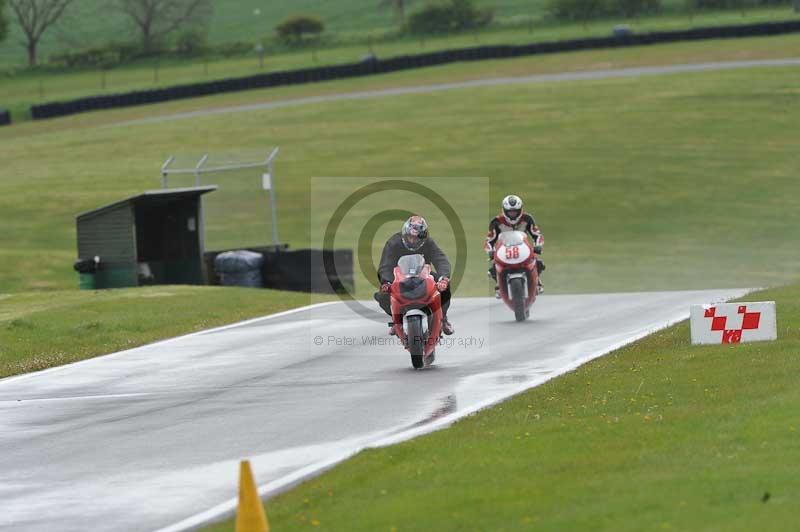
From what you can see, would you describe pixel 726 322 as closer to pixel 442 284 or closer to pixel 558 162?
pixel 442 284

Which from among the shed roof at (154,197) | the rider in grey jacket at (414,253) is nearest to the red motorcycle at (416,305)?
the rider in grey jacket at (414,253)

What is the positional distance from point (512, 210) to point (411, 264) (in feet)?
17.4

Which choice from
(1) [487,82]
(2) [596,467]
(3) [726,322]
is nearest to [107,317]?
(3) [726,322]

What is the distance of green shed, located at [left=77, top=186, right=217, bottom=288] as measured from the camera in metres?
27.7

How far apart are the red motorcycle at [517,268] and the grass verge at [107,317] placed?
4.66 metres

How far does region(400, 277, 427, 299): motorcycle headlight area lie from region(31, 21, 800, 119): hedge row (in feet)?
170

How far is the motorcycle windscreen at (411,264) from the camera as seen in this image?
14.9m

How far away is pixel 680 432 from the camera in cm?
935

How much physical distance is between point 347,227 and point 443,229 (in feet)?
8.91

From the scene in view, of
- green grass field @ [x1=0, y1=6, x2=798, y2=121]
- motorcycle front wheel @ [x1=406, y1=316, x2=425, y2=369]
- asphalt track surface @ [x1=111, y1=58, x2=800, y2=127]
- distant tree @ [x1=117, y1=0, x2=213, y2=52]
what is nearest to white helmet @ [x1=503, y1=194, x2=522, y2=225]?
motorcycle front wheel @ [x1=406, y1=316, x2=425, y2=369]

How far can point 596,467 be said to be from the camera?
328 inches

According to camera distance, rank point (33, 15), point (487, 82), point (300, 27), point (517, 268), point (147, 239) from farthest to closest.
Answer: point (33, 15)
point (300, 27)
point (487, 82)
point (147, 239)
point (517, 268)

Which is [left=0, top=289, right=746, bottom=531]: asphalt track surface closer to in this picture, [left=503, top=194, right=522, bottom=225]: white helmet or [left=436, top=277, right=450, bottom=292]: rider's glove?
[left=436, top=277, right=450, bottom=292]: rider's glove

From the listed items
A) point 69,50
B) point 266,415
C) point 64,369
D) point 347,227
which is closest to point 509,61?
point 347,227
